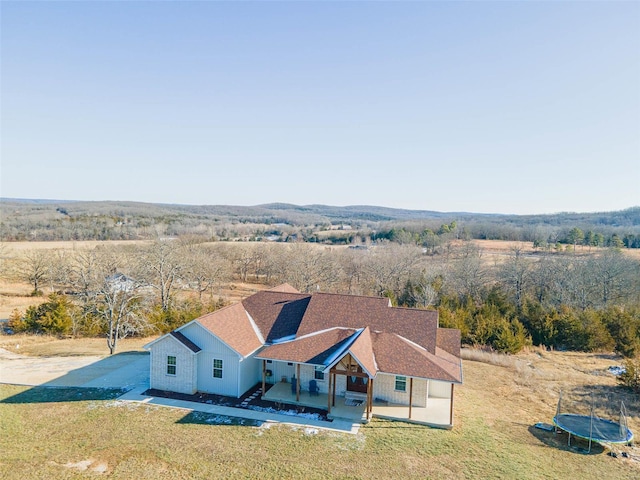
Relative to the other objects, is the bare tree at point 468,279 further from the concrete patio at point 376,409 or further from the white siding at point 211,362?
the white siding at point 211,362

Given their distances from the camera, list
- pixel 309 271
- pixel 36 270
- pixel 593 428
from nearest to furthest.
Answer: pixel 593 428 → pixel 309 271 → pixel 36 270

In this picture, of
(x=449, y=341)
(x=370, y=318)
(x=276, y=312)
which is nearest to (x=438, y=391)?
(x=449, y=341)

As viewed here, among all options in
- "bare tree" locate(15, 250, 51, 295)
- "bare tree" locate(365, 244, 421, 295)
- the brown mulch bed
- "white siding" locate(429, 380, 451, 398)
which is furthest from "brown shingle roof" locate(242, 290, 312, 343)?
"bare tree" locate(15, 250, 51, 295)

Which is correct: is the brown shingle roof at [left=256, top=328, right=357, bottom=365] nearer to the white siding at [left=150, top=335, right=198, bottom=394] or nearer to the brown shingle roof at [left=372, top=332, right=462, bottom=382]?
the brown shingle roof at [left=372, top=332, right=462, bottom=382]

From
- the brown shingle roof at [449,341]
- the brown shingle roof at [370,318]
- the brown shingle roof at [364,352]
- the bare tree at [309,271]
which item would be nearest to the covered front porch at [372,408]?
the brown shingle roof at [364,352]

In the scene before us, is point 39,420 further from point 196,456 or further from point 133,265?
point 133,265

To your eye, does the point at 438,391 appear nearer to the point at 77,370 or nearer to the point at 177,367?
the point at 177,367

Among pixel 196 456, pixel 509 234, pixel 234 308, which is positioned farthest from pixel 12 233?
pixel 509 234
